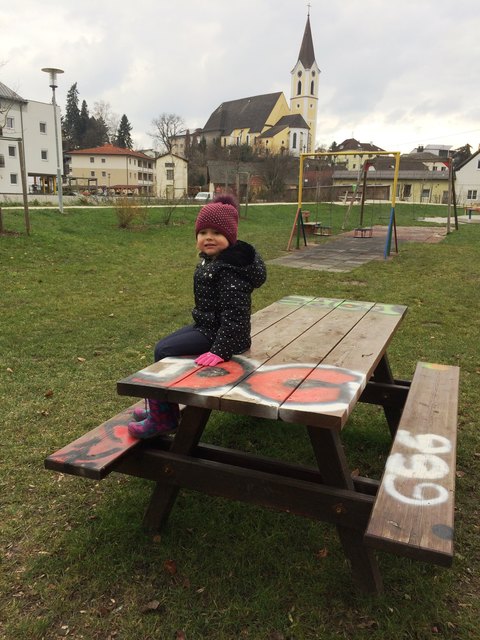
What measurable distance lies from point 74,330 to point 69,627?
391 centimetres

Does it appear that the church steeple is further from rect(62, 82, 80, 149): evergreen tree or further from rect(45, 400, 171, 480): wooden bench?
rect(45, 400, 171, 480): wooden bench

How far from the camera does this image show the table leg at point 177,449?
2236 millimetres

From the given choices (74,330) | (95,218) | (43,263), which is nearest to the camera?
(74,330)

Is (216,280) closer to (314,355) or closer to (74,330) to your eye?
(314,355)

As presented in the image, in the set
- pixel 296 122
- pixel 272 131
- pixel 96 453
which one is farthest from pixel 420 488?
pixel 296 122

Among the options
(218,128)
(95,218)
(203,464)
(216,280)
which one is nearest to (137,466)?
(203,464)

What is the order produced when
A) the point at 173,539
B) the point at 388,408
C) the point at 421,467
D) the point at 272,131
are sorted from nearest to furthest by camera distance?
the point at 421,467 → the point at 173,539 → the point at 388,408 → the point at 272,131

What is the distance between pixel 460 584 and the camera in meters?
2.14

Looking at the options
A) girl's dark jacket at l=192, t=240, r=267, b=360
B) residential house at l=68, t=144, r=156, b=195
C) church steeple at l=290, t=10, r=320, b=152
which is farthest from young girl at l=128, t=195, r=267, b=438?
church steeple at l=290, t=10, r=320, b=152

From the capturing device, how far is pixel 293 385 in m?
2.06

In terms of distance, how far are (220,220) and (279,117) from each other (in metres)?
96.5

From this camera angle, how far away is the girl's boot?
233cm

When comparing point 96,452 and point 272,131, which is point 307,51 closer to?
point 272,131

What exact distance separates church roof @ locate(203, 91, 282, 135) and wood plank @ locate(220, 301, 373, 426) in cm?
9256
